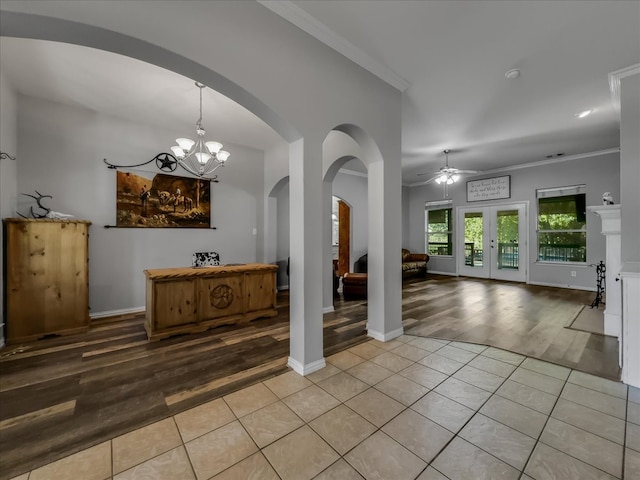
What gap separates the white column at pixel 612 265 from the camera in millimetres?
2929

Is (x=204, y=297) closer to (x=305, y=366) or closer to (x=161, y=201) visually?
(x=305, y=366)

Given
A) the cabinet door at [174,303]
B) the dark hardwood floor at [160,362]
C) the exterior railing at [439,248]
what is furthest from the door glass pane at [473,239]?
the cabinet door at [174,303]

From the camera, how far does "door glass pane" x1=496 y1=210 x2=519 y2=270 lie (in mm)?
6785

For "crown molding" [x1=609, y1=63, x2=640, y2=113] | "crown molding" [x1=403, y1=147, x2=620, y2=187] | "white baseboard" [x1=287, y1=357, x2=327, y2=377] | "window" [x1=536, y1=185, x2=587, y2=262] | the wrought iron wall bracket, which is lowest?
"white baseboard" [x1=287, y1=357, x2=327, y2=377]

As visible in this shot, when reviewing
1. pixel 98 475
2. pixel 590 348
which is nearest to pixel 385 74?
pixel 590 348

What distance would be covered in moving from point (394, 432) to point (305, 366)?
890 mm

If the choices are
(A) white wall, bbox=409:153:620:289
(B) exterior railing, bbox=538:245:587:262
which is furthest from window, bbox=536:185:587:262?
(A) white wall, bbox=409:153:620:289

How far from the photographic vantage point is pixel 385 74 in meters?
2.89

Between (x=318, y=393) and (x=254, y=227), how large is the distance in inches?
155

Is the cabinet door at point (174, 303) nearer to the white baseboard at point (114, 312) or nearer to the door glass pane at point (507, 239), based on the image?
the white baseboard at point (114, 312)

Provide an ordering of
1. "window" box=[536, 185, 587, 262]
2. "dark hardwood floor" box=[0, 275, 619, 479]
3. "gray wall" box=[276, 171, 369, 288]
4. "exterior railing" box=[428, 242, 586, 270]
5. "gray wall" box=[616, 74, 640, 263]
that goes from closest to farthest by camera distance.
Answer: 1. "dark hardwood floor" box=[0, 275, 619, 479]
2. "gray wall" box=[616, 74, 640, 263]
3. "window" box=[536, 185, 587, 262]
4. "exterior railing" box=[428, 242, 586, 270]
5. "gray wall" box=[276, 171, 369, 288]

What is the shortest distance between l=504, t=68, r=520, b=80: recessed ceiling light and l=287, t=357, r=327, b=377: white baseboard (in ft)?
11.9

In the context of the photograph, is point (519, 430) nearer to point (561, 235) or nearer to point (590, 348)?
point (590, 348)

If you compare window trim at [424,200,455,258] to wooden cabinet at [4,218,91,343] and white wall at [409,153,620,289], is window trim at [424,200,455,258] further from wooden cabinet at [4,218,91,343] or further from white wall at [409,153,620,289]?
wooden cabinet at [4,218,91,343]
